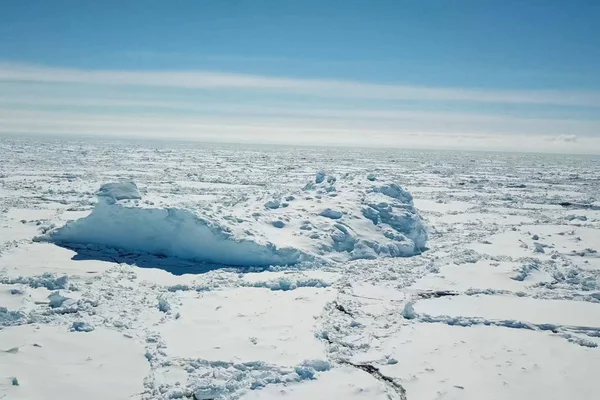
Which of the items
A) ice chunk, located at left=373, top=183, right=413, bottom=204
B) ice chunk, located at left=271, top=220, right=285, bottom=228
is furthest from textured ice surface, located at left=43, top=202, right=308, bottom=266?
ice chunk, located at left=373, top=183, right=413, bottom=204

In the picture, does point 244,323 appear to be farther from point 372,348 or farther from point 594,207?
point 594,207

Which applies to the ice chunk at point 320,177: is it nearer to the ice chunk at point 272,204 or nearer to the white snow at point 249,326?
the ice chunk at point 272,204

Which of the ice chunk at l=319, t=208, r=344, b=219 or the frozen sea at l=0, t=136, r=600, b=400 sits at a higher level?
the ice chunk at l=319, t=208, r=344, b=219

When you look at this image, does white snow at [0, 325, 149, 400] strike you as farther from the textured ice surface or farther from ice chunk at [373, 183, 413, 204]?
ice chunk at [373, 183, 413, 204]

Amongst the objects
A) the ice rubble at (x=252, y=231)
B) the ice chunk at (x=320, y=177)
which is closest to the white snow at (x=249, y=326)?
the ice rubble at (x=252, y=231)

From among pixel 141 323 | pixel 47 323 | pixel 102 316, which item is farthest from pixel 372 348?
pixel 47 323

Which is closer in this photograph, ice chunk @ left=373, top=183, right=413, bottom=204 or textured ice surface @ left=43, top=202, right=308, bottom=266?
textured ice surface @ left=43, top=202, right=308, bottom=266
